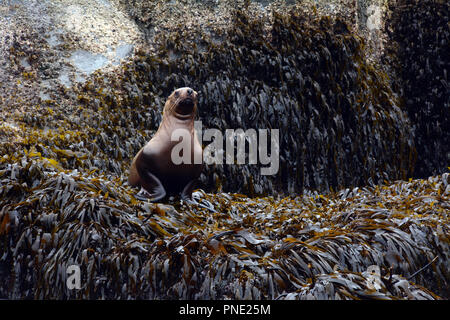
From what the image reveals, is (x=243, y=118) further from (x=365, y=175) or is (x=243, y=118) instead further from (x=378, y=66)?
(x=378, y=66)

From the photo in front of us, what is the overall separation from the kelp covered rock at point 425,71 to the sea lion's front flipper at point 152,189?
5150 mm

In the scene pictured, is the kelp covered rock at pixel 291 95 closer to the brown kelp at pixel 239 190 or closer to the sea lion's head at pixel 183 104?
the brown kelp at pixel 239 190

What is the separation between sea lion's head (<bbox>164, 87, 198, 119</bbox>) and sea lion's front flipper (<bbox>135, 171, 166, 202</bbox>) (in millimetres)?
614

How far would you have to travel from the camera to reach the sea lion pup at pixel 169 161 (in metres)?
4.55

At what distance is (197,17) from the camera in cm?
820

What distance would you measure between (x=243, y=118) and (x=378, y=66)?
274cm

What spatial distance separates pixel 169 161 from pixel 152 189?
1.02 ft

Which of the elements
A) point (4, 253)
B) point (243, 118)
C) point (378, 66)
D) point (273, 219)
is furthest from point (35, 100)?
point (378, 66)

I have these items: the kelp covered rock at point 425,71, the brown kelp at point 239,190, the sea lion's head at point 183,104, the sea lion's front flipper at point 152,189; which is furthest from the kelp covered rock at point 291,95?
the sea lion's front flipper at point 152,189

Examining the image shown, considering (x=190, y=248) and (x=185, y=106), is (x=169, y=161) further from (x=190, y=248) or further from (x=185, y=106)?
(x=190, y=248)

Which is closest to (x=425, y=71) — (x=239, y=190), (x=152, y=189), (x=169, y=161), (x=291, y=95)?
(x=291, y=95)

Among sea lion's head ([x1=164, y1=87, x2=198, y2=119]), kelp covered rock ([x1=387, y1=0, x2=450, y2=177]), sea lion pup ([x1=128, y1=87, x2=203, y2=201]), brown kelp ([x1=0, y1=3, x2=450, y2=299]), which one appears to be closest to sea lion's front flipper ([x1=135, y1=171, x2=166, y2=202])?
sea lion pup ([x1=128, y1=87, x2=203, y2=201])

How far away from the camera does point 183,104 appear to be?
4691 millimetres
